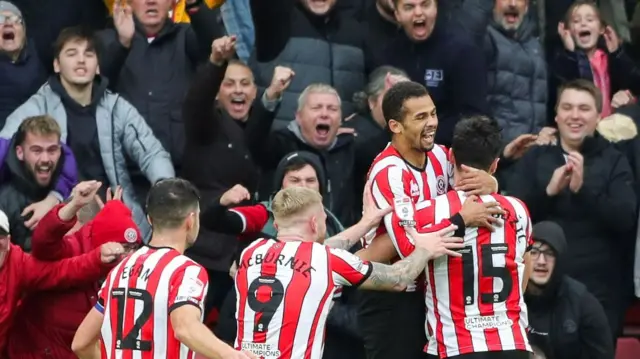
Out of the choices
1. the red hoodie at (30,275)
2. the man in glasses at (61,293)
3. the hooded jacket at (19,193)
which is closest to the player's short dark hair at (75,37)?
the hooded jacket at (19,193)

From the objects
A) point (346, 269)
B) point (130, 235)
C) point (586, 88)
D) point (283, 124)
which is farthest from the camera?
point (283, 124)

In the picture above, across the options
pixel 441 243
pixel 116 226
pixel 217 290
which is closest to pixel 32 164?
pixel 116 226

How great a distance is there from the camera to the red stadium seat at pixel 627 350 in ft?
36.6

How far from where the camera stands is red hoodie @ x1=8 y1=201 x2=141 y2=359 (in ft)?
31.9

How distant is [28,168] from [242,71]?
1.78 meters

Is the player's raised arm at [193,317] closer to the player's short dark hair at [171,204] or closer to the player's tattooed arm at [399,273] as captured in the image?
the player's short dark hair at [171,204]

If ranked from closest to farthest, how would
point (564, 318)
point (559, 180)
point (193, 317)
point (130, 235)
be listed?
1. point (193, 317)
2. point (130, 235)
3. point (564, 318)
4. point (559, 180)

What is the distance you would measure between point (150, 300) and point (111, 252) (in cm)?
151

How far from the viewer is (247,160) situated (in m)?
11.0

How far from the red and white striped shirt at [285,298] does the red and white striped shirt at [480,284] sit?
656 millimetres

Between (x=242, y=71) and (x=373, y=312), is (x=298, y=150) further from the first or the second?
(x=373, y=312)

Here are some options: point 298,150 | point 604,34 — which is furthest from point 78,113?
point 604,34

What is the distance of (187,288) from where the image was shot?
7.93 m

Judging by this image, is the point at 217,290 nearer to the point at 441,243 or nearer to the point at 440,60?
the point at 440,60
